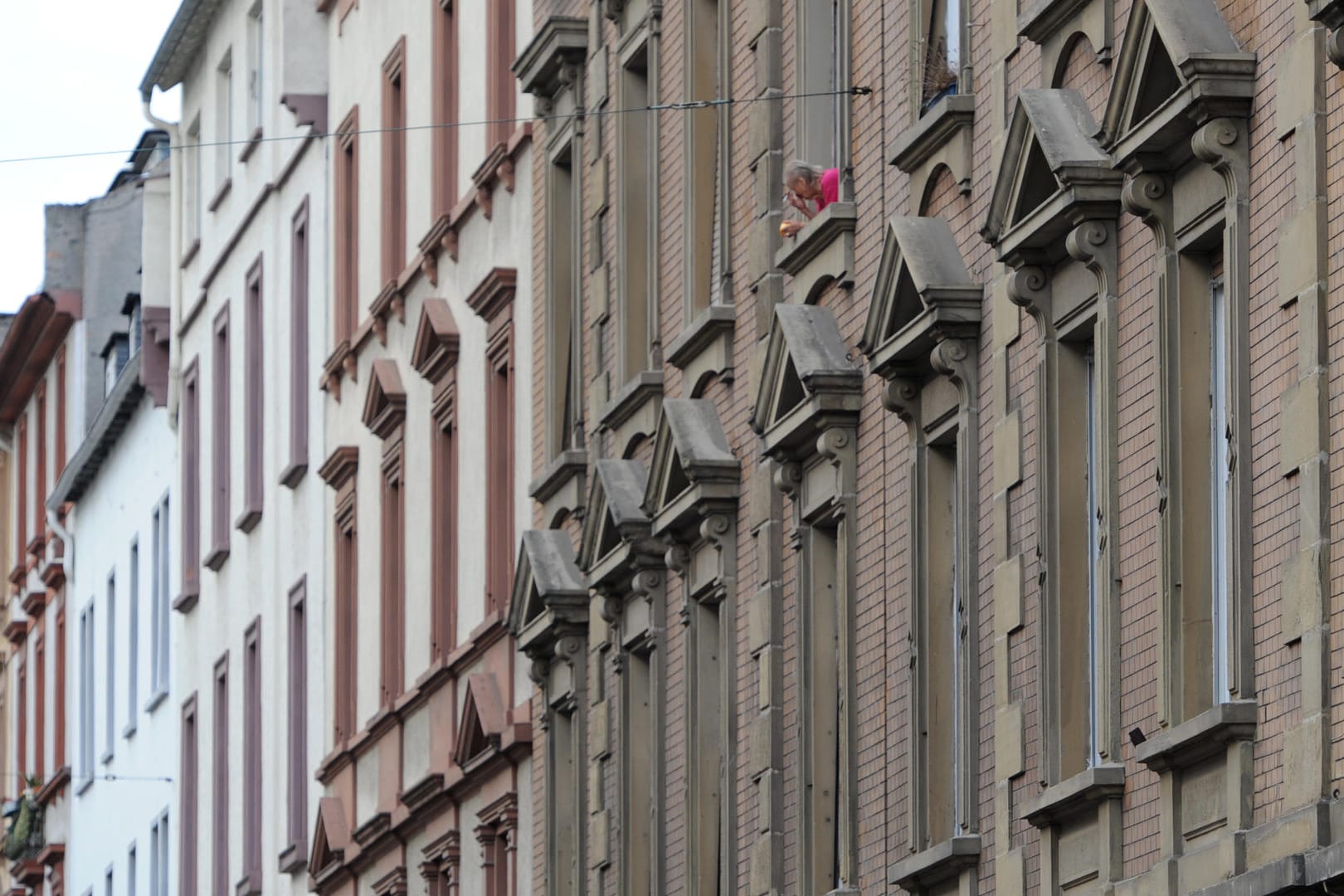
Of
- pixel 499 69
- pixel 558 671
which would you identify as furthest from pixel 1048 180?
pixel 499 69

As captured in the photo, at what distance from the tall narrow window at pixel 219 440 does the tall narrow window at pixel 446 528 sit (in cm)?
1067

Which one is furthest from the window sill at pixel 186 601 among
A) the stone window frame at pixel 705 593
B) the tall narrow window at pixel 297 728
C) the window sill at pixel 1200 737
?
the window sill at pixel 1200 737

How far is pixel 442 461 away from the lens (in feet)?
A: 105

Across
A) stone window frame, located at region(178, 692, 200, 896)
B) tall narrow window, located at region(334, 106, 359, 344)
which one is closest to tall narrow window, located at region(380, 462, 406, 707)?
tall narrow window, located at region(334, 106, 359, 344)

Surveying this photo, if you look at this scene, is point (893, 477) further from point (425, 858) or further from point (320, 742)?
point (320, 742)

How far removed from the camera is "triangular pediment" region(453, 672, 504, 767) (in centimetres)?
2906

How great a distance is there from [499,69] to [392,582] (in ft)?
17.3

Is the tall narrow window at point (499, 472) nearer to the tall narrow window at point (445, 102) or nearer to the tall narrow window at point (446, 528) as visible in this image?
the tall narrow window at point (446, 528)

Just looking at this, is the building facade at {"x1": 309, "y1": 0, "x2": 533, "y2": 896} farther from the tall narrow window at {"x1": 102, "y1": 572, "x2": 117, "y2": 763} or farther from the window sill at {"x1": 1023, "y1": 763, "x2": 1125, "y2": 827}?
the tall narrow window at {"x1": 102, "y1": 572, "x2": 117, "y2": 763}

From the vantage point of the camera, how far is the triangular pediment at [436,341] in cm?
3180

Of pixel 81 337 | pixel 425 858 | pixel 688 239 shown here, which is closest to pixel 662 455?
pixel 688 239

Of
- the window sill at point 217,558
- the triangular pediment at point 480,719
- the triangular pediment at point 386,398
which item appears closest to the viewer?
the triangular pediment at point 480,719

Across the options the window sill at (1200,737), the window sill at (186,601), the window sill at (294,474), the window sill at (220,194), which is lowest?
the window sill at (1200,737)

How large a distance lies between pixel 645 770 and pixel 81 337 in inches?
1294
